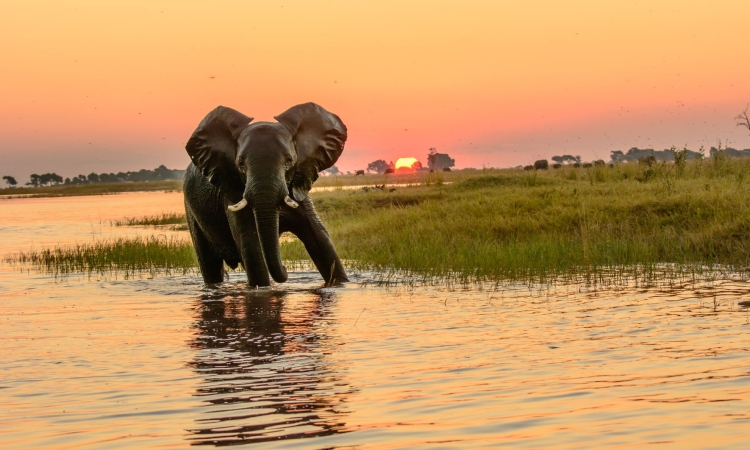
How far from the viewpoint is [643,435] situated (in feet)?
16.3

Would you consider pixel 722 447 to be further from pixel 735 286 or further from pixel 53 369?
pixel 735 286

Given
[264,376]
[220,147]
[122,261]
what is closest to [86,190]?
[122,261]

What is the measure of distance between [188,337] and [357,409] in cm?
336

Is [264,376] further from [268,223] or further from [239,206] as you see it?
[239,206]

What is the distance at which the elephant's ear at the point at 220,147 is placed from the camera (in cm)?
1203

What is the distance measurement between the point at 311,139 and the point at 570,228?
19.0 ft

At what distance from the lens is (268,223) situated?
10969mm

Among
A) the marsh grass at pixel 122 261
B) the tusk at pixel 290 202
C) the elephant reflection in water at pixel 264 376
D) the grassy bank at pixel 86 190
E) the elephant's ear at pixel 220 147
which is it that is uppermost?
the grassy bank at pixel 86 190

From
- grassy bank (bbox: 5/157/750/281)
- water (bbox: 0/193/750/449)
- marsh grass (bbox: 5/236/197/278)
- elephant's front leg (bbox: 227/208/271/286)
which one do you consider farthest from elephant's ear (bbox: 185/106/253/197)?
marsh grass (bbox: 5/236/197/278)

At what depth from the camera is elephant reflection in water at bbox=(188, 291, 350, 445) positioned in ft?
17.5

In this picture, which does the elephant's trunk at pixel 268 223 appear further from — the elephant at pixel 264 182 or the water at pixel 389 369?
the water at pixel 389 369

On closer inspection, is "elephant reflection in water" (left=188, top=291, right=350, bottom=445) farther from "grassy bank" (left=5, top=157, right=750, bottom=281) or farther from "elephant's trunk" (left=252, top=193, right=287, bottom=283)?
"grassy bank" (left=5, top=157, right=750, bottom=281)

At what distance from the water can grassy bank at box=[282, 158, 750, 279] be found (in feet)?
6.70

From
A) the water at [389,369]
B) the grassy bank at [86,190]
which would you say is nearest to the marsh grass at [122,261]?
the water at [389,369]
